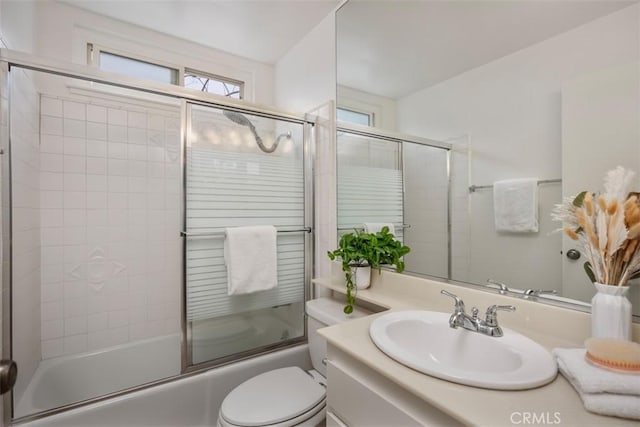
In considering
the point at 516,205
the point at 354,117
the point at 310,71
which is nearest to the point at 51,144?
the point at 310,71

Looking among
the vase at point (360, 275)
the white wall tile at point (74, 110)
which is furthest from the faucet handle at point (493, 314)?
the white wall tile at point (74, 110)

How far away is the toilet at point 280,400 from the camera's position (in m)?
1.09

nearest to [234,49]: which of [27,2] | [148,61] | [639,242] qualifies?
[148,61]

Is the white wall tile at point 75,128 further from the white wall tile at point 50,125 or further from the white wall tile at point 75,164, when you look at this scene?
the white wall tile at point 75,164

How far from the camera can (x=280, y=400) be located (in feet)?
3.92

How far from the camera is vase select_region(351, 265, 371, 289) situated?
1.47m

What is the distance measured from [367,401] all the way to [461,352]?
353mm

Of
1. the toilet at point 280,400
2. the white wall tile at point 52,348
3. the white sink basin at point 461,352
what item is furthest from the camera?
the white wall tile at point 52,348

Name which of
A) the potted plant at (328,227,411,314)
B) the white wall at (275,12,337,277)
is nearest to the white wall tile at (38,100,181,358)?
the white wall at (275,12,337,277)

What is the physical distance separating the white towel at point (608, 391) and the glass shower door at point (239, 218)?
4.94 ft

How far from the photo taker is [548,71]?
964 millimetres

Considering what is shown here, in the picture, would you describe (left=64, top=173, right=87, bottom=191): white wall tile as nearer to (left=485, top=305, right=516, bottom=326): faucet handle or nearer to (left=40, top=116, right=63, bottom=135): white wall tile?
(left=40, top=116, right=63, bottom=135): white wall tile

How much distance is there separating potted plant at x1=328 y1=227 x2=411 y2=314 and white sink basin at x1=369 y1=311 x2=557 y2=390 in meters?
0.37

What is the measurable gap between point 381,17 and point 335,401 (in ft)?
5.90
